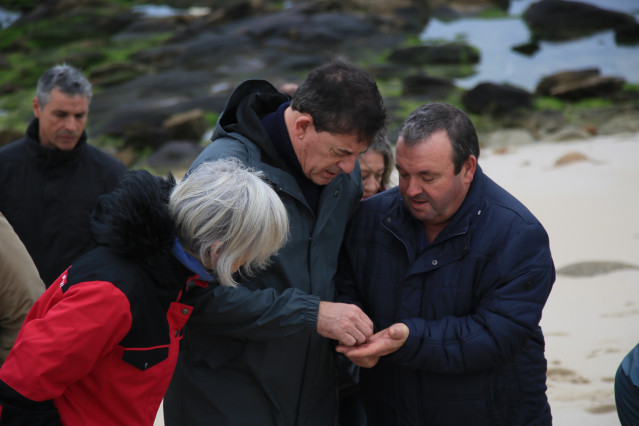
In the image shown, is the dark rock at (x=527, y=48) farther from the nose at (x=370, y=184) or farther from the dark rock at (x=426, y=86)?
the nose at (x=370, y=184)

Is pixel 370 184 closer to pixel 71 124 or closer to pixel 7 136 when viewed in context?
pixel 71 124

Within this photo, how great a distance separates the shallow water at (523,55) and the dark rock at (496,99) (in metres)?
1.53

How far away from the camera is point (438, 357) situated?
229 cm

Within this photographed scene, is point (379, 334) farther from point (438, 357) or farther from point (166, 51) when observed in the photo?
point (166, 51)

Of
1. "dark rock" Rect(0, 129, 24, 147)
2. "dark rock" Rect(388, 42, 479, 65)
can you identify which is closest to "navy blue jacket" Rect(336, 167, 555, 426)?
"dark rock" Rect(0, 129, 24, 147)

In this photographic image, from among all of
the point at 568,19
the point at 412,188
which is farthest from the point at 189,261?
the point at 568,19

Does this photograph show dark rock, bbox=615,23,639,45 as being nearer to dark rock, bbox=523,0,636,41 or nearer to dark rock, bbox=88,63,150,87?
dark rock, bbox=523,0,636,41

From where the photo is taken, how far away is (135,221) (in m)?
1.83

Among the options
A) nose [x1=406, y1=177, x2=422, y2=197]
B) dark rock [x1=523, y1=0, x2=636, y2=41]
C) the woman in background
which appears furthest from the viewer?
dark rock [x1=523, y1=0, x2=636, y2=41]

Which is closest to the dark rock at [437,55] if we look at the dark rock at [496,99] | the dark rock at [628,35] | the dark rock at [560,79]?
the dark rock at [560,79]

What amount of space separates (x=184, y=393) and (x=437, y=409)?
881mm

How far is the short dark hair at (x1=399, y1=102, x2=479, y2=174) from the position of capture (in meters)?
2.37

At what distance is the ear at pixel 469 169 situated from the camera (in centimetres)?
240

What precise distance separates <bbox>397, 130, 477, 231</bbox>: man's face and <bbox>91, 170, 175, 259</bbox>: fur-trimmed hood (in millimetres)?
888
